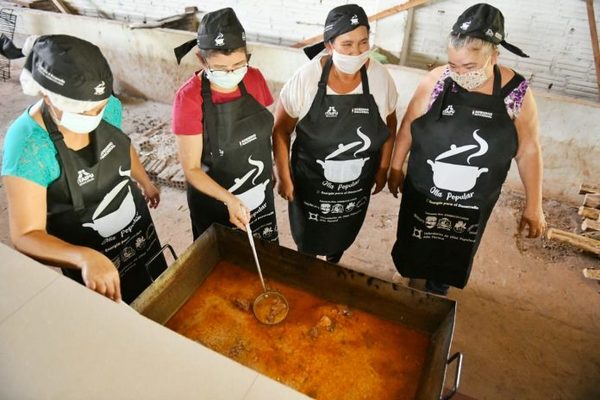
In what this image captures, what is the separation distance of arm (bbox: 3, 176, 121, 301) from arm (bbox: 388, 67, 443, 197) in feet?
6.06

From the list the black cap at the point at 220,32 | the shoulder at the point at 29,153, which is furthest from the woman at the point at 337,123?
the shoulder at the point at 29,153

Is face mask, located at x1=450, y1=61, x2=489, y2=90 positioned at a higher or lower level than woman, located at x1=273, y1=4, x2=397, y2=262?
higher

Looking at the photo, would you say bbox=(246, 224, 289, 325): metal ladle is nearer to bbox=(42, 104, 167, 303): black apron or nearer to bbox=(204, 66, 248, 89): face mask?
bbox=(42, 104, 167, 303): black apron

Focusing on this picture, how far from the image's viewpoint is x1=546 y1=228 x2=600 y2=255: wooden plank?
375 centimetres

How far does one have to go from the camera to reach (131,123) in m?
5.85

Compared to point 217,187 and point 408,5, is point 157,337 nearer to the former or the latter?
point 217,187

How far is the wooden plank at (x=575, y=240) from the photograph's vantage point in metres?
3.75

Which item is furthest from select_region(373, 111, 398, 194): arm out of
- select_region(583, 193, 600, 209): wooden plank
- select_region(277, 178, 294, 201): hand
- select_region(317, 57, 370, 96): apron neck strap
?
select_region(583, 193, 600, 209): wooden plank

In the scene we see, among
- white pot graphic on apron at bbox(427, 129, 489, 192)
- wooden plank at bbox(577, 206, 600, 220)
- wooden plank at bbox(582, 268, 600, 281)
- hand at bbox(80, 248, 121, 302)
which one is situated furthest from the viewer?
wooden plank at bbox(577, 206, 600, 220)

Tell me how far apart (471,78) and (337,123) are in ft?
2.53

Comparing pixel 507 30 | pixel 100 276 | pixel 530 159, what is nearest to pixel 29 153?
pixel 100 276

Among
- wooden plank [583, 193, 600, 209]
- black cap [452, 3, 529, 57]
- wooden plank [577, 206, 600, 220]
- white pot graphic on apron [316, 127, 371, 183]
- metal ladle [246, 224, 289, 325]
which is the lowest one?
wooden plank [577, 206, 600, 220]

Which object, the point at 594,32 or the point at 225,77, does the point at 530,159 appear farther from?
the point at 594,32

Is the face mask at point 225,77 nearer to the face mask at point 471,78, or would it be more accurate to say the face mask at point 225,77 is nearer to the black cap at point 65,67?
the black cap at point 65,67
